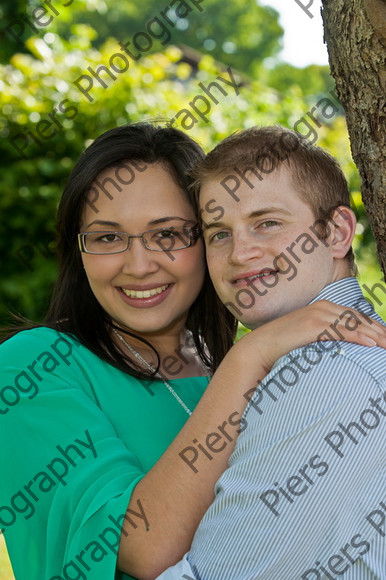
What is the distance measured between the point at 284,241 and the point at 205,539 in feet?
2.62

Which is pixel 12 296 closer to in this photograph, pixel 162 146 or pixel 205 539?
pixel 162 146

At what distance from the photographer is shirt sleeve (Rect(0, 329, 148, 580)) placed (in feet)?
6.40

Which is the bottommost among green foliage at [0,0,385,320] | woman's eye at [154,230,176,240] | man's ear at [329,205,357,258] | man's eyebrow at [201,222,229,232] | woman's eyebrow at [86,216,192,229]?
man's ear at [329,205,357,258]

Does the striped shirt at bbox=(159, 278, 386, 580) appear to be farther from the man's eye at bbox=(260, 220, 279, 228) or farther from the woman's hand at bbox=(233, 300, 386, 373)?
the man's eye at bbox=(260, 220, 279, 228)

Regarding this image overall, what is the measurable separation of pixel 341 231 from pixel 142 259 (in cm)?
69

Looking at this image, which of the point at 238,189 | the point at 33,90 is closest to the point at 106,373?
the point at 238,189

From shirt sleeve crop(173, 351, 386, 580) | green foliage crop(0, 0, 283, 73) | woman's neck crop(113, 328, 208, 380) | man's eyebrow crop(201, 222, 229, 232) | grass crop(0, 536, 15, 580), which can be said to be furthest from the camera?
green foliage crop(0, 0, 283, 73)

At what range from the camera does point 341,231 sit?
2211mm

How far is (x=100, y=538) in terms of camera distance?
1929 mm

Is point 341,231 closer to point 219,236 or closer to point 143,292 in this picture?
point 219,236

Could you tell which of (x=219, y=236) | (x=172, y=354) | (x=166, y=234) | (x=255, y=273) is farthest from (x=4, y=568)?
(x=255, y=273)

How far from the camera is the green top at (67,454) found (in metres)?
1.96

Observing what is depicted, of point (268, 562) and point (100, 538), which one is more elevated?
point (100, 538)

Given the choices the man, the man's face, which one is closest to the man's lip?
the man's face
